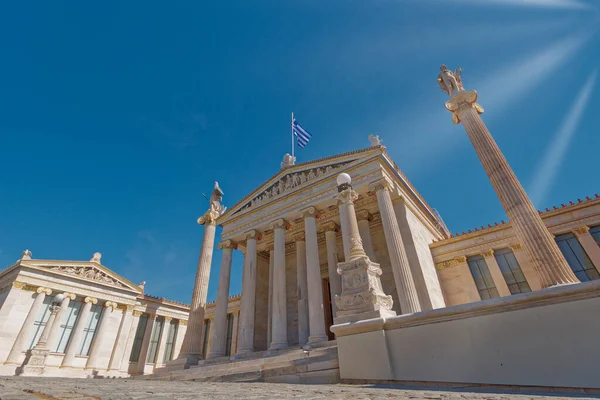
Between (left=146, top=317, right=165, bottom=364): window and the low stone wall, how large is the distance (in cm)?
2936

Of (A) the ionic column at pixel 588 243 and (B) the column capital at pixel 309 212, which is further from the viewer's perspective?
(B) the column capital at pixel 309 212

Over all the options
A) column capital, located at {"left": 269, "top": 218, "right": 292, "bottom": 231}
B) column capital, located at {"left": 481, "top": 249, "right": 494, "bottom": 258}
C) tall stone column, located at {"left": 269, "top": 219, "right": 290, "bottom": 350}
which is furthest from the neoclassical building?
column capital, located at {"left": 481, "top": 249, "right": 494, "bottom": 258}

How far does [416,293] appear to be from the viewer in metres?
13.4

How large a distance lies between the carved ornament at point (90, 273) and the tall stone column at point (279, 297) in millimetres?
19464

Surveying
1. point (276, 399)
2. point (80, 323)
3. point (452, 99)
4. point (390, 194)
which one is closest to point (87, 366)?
point (80, 323)

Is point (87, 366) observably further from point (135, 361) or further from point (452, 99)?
point (452, 99)

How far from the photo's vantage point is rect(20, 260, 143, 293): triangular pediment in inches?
995

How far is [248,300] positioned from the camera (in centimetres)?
1828

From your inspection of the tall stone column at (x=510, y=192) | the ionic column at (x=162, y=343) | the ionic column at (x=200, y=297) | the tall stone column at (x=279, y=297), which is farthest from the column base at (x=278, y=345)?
the ionic column at (x=162, y=343)

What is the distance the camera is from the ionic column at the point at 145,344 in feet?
92.2

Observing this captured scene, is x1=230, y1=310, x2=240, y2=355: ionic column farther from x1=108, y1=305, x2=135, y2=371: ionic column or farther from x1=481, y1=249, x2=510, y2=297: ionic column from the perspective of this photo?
x1=481, y1=249, x2=510, y2=297: ionic column

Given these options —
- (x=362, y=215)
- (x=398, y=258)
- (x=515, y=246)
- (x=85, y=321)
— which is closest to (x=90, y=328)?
(x=85, y=321)

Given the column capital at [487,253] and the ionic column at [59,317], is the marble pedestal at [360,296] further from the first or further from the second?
the ionic column at [59,317]

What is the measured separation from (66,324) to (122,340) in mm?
4796
